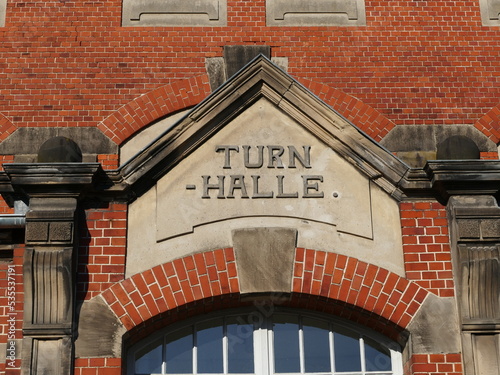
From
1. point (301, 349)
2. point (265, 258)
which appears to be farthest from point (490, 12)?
point (301, 349)

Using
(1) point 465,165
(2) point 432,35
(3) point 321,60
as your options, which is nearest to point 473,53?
(2) point 432,35

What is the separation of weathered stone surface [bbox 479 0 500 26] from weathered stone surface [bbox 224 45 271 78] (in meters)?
2.61

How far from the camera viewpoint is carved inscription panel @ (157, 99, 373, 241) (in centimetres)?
816

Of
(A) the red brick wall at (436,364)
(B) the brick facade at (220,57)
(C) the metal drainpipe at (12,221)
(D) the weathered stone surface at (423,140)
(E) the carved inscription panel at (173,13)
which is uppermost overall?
(E) the carved inscription panel at (173,13)

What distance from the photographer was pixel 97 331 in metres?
7.66

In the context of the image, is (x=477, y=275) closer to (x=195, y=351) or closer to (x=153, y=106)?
(x=195, y=351)

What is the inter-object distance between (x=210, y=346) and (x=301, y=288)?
1011 millimetres

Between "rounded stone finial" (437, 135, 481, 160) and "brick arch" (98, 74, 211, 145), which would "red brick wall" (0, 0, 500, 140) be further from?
"rounded stone finial" (437, 135, 481, 160)

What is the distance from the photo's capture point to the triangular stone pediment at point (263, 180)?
8086 millimetres

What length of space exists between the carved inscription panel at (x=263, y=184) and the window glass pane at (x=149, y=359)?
1.02m

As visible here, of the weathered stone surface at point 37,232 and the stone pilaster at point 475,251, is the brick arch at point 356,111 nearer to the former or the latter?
the stone pilaster at point 475,251

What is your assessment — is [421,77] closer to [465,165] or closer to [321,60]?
[321,60]

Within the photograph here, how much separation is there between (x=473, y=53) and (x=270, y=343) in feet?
14.6

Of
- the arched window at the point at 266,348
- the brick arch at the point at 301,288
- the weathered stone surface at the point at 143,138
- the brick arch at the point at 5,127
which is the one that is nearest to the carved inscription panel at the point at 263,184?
the brick arch at the point at 301,288
